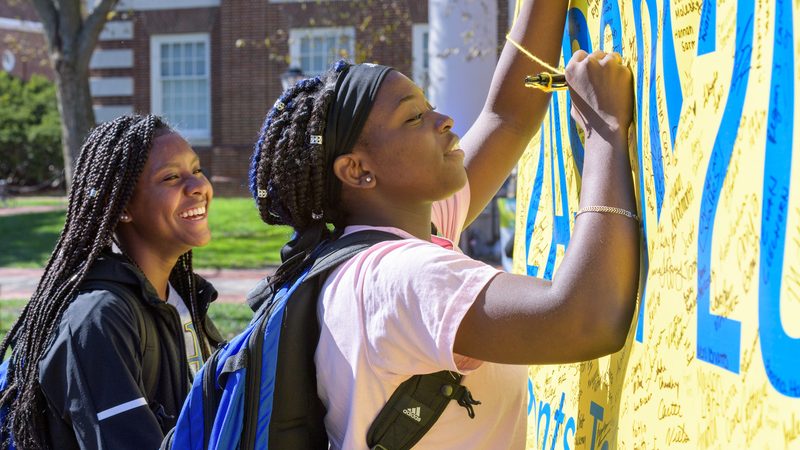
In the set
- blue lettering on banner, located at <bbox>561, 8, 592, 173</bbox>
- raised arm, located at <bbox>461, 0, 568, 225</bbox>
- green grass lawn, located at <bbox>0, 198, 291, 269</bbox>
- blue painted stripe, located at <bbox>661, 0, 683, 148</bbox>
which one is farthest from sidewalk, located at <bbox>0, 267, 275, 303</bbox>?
blue painted stripe, located at <bbox>661, 0, 683, 148</bbox>

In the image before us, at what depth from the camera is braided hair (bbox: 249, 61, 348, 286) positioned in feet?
6.42

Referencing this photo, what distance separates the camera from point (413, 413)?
70.9 inches

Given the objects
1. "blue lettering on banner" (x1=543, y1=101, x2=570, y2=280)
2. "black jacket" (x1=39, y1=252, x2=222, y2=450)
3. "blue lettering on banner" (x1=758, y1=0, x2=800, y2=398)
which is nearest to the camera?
"blue lettering on banner" (x1=758, y1=0, x2=800, y2=398)

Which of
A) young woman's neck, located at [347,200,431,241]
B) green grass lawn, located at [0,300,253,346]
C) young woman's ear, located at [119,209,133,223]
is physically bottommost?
green grass lawn, located at [0,300,253,346]

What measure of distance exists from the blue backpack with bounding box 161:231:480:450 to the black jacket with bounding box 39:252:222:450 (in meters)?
0.62

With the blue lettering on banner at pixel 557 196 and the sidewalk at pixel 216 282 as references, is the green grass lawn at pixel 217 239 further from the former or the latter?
the blue lettering on banner at pixel 557 196

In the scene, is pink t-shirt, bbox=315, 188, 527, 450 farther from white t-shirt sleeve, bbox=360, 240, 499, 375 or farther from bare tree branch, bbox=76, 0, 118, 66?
bare tree branch, bbox=76, 0, 118, 66

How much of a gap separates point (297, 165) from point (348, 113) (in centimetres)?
14

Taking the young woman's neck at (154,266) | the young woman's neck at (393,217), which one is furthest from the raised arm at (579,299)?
the young woman's neck at (154,266)

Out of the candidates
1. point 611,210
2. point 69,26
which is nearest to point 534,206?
point 611,210

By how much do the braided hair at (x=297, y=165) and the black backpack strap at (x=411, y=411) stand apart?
33cm

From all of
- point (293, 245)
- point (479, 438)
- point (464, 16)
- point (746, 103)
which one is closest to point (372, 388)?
point (479, 438)

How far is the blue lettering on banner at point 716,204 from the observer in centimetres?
131

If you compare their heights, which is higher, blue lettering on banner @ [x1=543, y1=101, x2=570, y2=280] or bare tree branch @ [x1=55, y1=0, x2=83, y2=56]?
A: bare tree branch @ [x1=55, y1=0, x2=83, y2=56]
